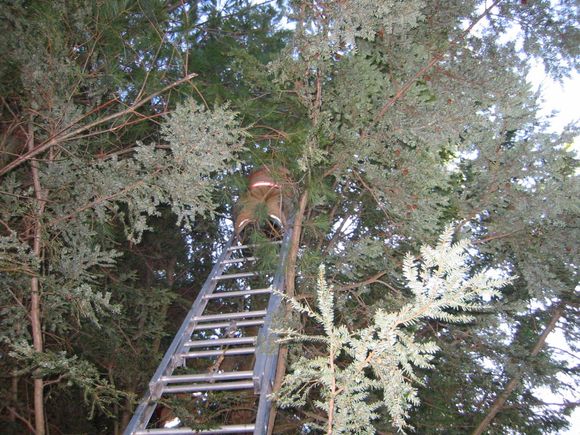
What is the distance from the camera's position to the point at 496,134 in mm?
5227

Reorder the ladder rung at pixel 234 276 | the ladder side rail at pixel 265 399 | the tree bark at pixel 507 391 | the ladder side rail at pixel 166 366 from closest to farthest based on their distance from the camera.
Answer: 1. the ladder side rail at pixel 265 399
2. the ladder side rail at pixel 166 366
3. the ladder rung at pixel 234 276
4. the tree bark at pixel 507 391

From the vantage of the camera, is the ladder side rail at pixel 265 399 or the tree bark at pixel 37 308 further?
the tree bark at pixel 37 308

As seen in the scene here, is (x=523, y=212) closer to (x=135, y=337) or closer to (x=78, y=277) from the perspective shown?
(x=78, y=277)

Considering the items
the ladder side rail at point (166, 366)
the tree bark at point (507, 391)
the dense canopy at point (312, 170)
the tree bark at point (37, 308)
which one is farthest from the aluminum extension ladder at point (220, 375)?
the tree bark at point (507, 391)

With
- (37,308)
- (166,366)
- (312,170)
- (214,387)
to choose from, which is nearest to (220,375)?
(214,387)

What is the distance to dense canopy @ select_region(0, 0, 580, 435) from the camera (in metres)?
3.93

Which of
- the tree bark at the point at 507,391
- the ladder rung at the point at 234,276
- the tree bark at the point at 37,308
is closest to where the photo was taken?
the tree bark at the point at 37,308

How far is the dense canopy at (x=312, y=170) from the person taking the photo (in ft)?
12.9

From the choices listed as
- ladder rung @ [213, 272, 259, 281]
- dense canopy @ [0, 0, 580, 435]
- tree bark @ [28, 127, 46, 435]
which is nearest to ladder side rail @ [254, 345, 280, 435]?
dense canopy @ [0, 0, 580, 435]

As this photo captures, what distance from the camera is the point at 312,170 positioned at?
189 inches

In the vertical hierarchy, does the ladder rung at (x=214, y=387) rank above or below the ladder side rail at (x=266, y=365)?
below

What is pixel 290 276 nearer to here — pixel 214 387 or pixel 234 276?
pixel 234 276

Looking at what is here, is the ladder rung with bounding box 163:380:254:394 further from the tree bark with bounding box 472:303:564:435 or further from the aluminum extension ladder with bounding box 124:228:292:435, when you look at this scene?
the tree bark with bounding box 472:303:564:435

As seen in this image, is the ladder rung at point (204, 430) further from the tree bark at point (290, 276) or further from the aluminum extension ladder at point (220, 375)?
the tree bark at point (290, 276)
